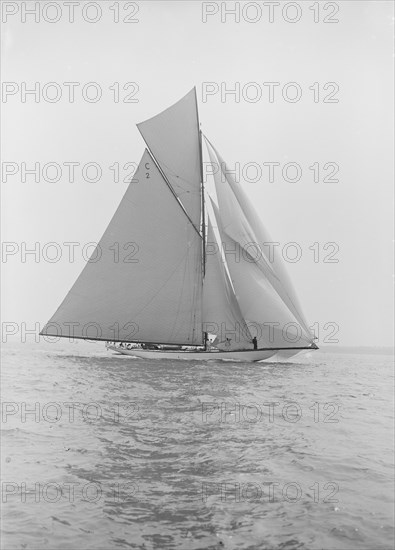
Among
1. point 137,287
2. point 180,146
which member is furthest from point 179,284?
point 180,146

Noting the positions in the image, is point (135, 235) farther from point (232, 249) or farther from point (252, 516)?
point (252, 516)

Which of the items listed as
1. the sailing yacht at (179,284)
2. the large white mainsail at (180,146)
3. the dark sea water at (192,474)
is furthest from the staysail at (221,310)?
the dark sea water at (192,474)

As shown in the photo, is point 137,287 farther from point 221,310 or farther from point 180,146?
point 180,146

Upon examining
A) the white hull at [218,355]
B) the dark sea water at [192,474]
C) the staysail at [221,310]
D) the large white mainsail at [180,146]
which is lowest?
the white hull at [218,355]

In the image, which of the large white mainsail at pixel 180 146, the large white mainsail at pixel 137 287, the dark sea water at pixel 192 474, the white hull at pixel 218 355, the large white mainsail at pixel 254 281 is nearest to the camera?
the dark sea water at pixel 192 474

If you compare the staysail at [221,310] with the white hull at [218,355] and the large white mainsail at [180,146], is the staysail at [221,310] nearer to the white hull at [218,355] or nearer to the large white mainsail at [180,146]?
the white hull at [218,355]

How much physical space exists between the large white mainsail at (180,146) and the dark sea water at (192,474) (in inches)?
882

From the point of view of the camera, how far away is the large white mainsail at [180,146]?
119 feet

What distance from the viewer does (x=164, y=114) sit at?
3650cm

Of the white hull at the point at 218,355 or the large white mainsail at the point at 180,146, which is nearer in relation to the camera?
the white hull at the point at 218,355

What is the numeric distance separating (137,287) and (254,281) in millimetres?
7066

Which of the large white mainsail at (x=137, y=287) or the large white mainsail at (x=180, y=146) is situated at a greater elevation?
the large white mainsail at (x=180, y=146)

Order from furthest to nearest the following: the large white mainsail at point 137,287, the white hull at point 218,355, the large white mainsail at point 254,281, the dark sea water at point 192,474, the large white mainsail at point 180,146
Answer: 1. the large white mainsail at point 180,146
2. the white hull at point 218,355
3. the large white mainsail at point 137,287
4. the large white mainsail at point 254,281
5. the dark sea water at point 192,474

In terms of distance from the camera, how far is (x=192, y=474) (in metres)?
8.09
